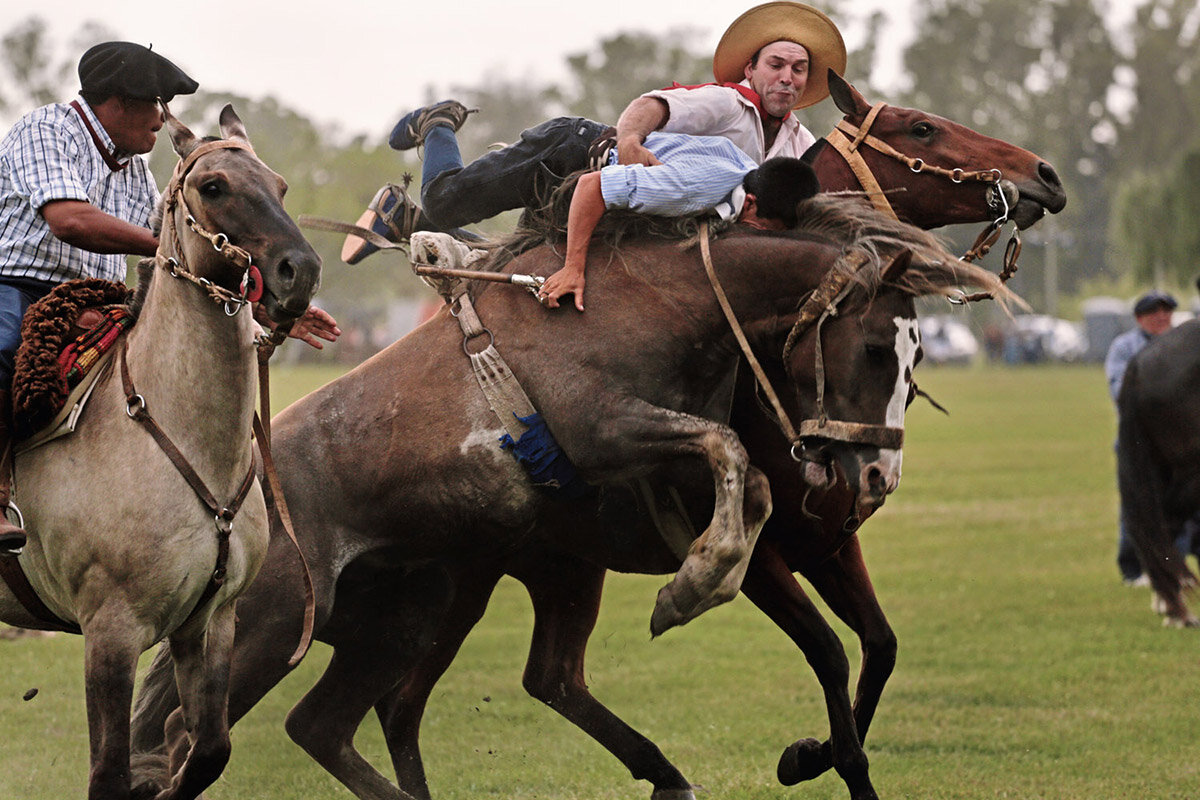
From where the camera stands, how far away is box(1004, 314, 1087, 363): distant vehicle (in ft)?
200

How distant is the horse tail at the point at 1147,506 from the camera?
10.7m

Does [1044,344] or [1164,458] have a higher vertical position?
[1164,458]

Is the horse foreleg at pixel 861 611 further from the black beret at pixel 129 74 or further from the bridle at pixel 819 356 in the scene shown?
the black beret at pixel 129 74

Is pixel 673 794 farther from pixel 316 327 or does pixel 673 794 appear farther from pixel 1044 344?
pixel 1044 344

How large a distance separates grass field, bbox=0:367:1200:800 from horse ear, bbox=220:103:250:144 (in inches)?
130

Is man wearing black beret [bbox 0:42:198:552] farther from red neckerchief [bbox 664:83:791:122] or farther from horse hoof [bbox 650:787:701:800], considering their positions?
horse hoof [bbox 650:787:701:800]

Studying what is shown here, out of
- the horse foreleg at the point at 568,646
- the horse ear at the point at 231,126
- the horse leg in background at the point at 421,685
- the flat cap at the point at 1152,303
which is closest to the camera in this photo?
the horse ear at the point at 231,126

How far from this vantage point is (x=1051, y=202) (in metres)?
5.71

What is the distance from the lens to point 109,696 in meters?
4.41

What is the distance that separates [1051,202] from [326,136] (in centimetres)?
5775

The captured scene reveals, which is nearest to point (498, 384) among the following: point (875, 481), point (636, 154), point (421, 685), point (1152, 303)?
point (636, 154)

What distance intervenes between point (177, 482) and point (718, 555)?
1.73 m

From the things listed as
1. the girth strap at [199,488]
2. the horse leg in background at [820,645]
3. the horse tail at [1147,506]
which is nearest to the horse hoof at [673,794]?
the horse leg in background at [820,645]

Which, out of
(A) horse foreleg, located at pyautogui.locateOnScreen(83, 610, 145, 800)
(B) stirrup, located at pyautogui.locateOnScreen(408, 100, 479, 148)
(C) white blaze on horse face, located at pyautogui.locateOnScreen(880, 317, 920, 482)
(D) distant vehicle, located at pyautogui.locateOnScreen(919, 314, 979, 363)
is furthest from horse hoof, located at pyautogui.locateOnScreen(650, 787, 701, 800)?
(D) distant vehicle, located at pyautogui.locateOnScreen(919, 314, 979, 363)
